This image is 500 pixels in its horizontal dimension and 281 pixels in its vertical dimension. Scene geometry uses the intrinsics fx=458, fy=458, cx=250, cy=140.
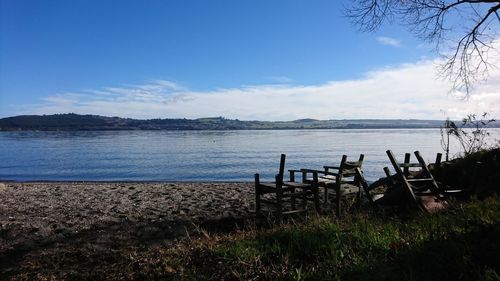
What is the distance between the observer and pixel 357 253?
608 cm

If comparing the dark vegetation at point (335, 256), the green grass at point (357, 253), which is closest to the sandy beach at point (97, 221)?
the dark vegetation at point (335, 256)

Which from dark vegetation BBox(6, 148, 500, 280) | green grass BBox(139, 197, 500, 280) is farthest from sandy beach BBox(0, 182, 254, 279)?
green grass BBox(139, 197, 500, 280)

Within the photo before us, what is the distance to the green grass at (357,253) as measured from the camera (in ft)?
16.8

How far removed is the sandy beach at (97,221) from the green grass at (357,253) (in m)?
1.81

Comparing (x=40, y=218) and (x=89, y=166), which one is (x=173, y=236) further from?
(x=89, y=166)

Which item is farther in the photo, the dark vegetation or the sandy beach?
the sandy beach

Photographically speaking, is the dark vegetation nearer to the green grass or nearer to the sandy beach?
the green grass

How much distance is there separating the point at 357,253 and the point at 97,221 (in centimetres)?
902

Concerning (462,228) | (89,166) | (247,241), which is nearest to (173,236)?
(247,241)

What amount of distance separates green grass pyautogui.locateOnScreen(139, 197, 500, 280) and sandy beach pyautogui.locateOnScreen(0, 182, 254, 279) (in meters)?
1.81

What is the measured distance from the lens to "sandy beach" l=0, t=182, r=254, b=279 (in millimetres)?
9141

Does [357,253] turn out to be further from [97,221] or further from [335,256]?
[97,221]

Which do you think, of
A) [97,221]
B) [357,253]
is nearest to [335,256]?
[357,253]

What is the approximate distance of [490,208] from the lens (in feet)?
21.8
